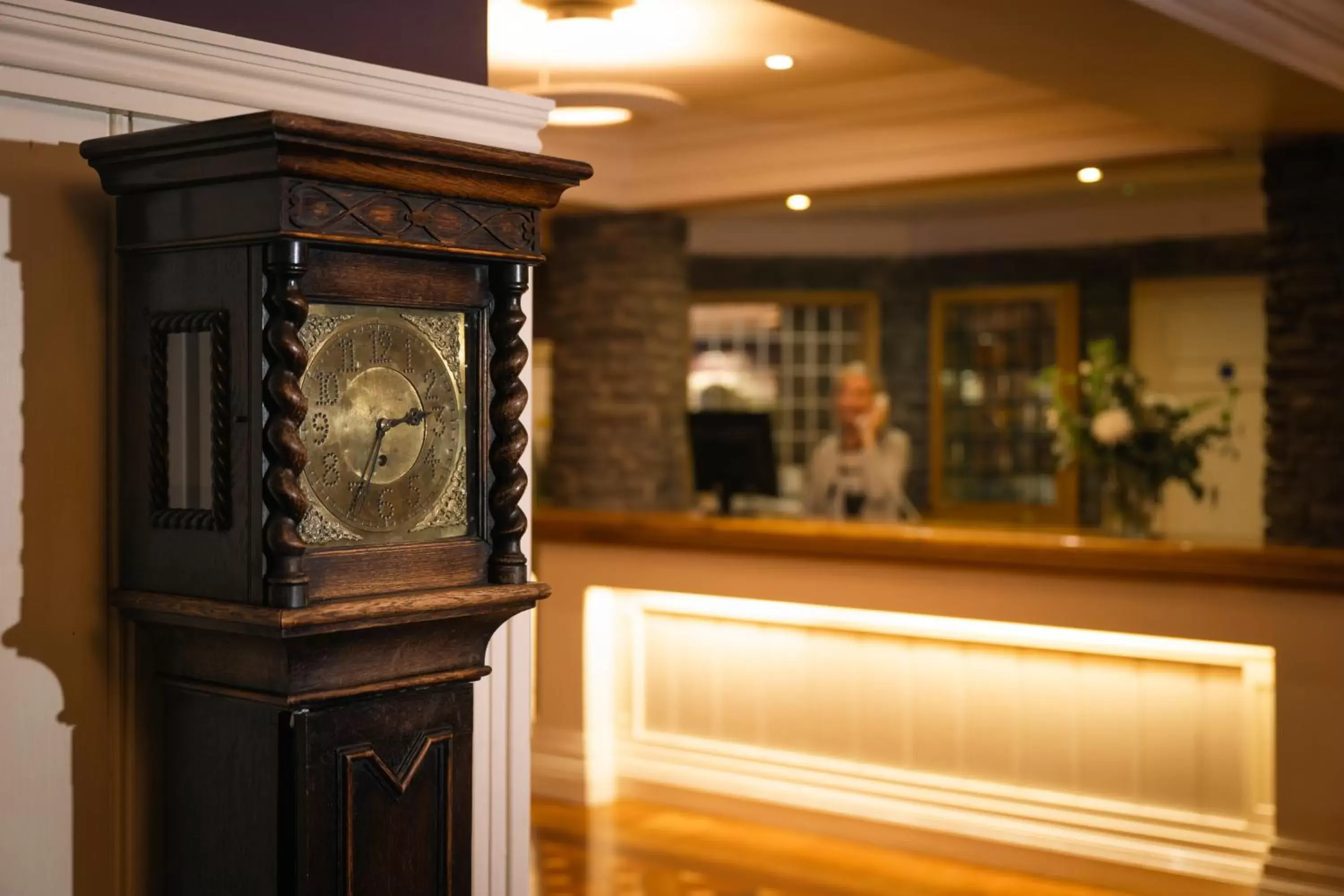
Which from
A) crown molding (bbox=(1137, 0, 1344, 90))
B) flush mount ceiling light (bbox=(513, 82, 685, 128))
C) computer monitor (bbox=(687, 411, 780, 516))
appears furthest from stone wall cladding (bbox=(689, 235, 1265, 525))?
crown molding (bbox=(1137, 0, 1344, 90))

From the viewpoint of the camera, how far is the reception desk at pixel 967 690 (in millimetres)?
4566

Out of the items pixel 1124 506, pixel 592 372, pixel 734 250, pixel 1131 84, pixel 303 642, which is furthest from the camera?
pixel 734 250

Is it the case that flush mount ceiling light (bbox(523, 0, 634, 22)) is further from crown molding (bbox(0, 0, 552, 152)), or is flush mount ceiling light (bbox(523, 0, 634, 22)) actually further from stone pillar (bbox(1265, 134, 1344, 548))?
stone pillar (bbox(1265, 134, 1344, 548))

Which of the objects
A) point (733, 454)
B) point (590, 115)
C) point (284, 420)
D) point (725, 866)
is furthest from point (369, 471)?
point (733, 454)

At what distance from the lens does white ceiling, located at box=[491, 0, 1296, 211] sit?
505 centimetres

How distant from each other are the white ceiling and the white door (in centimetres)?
321

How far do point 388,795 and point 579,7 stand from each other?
3.07 m

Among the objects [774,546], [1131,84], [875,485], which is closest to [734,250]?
[875,485]

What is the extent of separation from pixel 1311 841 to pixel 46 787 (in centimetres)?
378

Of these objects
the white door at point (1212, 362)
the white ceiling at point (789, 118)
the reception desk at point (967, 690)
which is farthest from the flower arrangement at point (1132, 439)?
the white door at point (1212, 362)

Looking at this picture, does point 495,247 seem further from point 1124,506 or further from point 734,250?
point 734,250

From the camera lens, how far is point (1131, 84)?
13.9ft

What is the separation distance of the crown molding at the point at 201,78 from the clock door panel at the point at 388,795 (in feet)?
2.96

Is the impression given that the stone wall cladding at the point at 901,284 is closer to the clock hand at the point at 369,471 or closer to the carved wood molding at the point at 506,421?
the carved wood molding at the point at 506,421
